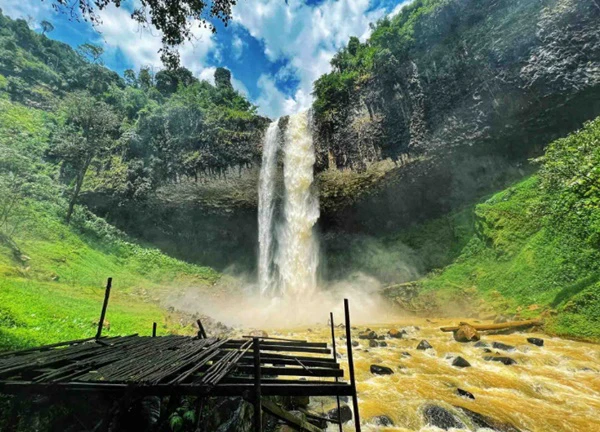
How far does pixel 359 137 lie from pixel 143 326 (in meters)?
22.3

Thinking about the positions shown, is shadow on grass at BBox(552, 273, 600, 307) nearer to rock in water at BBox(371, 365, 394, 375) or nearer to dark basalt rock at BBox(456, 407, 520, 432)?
rock in water at BBox(371, 365, 394, 375)

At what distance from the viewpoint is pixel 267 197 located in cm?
3042

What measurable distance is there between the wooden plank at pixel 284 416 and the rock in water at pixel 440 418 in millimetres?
2913

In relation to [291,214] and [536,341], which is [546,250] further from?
[291,214]

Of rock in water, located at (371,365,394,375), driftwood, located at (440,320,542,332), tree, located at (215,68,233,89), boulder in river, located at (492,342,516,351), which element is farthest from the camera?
tree, located at (215,68,233,89)

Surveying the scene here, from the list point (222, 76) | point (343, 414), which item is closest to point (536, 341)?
point (343, 414)

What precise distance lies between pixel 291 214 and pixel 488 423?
24673 millimetres

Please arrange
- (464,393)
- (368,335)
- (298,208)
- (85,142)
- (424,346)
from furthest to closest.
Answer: (85,142)
(298,208)
(368,335)
(424,346)
(464,393)

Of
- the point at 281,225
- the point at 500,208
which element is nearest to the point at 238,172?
the point at 281,225

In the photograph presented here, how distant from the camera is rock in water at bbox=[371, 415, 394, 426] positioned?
6281 millimetres

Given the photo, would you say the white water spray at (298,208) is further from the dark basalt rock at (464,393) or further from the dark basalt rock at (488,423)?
the dark basalt rock at (488,423)

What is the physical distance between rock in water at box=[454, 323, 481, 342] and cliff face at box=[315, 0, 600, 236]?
15697 mm

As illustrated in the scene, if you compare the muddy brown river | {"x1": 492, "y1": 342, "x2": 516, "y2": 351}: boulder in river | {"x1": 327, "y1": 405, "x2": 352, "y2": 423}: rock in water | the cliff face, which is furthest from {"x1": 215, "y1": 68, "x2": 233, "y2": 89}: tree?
{"x1": 327, "y1": 405, "x2": 352, "y2": 423}: rock in water

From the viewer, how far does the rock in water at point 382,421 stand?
6281mm
